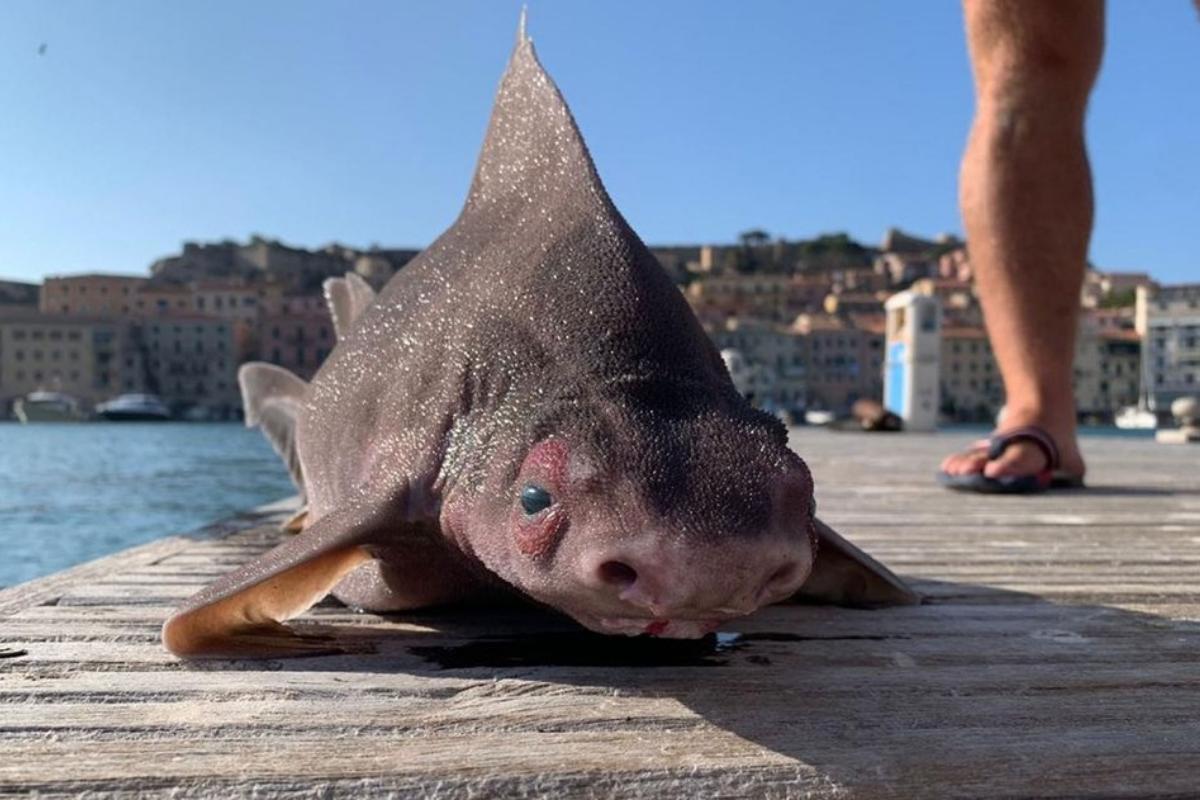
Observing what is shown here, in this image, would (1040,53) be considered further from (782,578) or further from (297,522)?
(782,578)

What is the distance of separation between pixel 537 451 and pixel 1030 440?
329 centimetres

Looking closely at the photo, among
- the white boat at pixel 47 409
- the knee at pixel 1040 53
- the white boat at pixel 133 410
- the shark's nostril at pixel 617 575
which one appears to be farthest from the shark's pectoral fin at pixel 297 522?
the white boat at pixel 47 409

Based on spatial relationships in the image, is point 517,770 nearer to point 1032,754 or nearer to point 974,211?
point 1032,754

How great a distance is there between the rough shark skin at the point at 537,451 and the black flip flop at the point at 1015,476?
2250mm

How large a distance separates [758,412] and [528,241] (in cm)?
62

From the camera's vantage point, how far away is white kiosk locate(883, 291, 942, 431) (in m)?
16.3

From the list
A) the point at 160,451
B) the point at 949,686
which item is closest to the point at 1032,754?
the point at 949,686

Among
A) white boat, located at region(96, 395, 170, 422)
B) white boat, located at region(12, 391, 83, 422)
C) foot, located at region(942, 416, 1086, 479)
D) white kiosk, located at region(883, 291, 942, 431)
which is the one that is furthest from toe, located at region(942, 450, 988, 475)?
white boat, located at region(12, 391, 83, 422)

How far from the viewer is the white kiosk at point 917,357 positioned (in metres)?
16.3

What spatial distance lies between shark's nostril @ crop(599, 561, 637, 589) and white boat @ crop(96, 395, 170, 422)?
6801 centimetres

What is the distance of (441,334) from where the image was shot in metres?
1.91

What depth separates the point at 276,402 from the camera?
359cm

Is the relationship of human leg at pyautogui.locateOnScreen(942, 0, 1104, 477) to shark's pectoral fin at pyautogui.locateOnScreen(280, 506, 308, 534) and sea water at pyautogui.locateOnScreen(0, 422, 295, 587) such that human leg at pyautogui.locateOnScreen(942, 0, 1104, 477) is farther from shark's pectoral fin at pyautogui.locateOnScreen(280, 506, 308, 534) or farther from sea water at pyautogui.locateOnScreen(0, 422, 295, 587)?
sea water at pyautogui.locateOnScreen(0, 422, 295, 587)

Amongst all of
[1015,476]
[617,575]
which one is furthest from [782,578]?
[1015,476]
